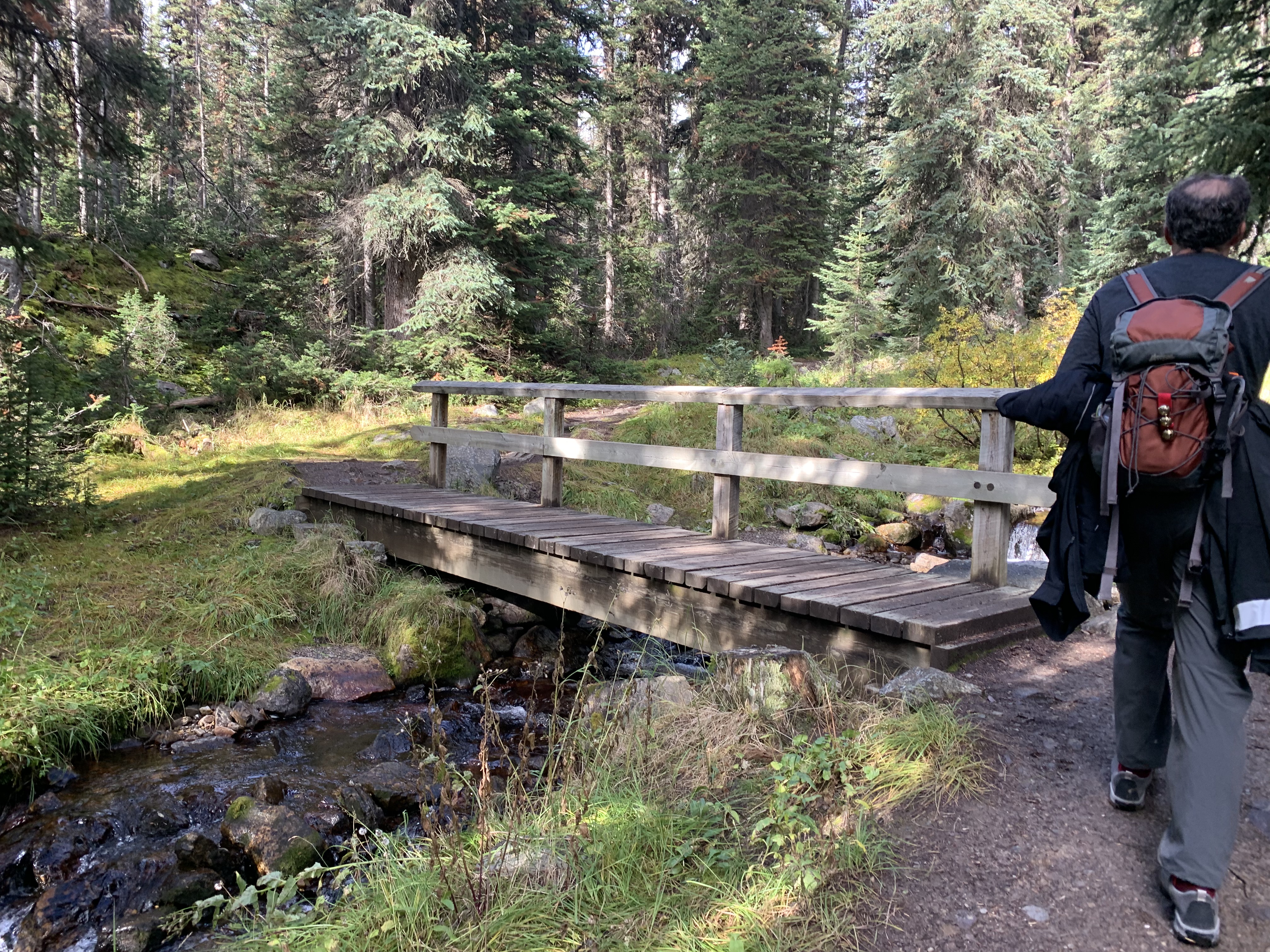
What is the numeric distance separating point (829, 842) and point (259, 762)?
362 cm

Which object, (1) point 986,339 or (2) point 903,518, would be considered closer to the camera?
(2) point 903,518

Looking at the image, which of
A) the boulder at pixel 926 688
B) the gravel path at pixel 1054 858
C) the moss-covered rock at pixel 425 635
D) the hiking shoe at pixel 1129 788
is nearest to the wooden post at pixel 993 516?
the boulder at pixel 926 688

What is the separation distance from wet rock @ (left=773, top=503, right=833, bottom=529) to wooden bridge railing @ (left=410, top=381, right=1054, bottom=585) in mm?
4199

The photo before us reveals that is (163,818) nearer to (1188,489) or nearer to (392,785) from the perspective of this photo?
(392,785)

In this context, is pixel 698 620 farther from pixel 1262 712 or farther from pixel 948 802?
pixel 1262 712

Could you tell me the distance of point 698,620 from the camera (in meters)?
4.78

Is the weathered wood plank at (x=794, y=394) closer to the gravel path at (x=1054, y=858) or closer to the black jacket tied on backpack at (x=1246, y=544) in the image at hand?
the black jacket tied on backpack at (x=1246, y=544)

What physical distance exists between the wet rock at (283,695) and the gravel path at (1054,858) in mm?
4248

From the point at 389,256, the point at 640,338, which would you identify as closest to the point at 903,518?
the point at 389,256

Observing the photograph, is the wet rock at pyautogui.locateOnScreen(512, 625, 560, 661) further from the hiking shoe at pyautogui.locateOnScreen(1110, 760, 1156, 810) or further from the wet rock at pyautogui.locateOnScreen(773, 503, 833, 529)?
the hiking shoe at pyautogui.locateOnScreen(1110, 760, 1156, 810)

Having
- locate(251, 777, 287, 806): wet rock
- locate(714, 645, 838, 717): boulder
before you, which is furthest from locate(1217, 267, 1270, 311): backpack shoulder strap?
locate(251, 777, 287, 806): wet rock

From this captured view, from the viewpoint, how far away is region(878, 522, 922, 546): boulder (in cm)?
1084

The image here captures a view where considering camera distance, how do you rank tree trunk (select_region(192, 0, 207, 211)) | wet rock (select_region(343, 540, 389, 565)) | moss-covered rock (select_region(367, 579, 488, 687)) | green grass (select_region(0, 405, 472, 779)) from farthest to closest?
tree trunk (select_region(192, 0, 207, 211))
wet rock (select_region(343, 540, 389, 565))
moss-covered rock (select_region(367, 579, 488, 687))
green grass (select_region(0, 405, 472, 779))

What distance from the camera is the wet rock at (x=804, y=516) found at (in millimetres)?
10781
